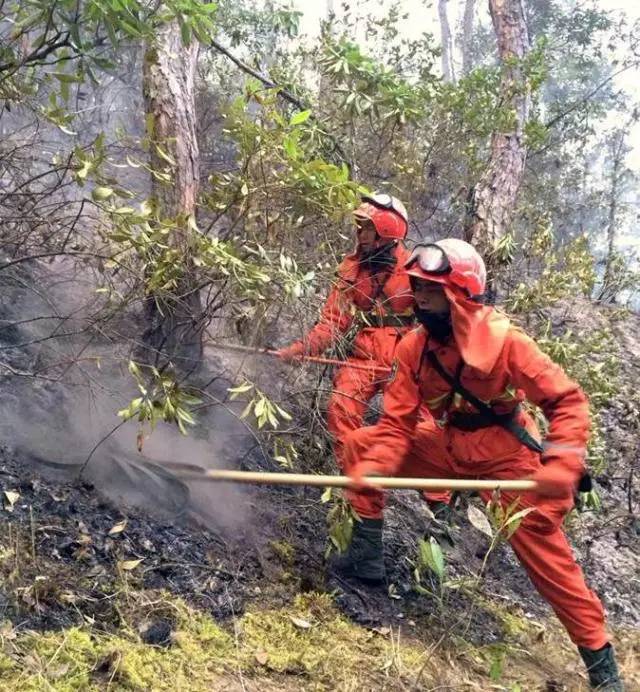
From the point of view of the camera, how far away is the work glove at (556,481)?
3359 mm

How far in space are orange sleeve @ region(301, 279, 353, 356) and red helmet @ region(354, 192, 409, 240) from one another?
1.95ft

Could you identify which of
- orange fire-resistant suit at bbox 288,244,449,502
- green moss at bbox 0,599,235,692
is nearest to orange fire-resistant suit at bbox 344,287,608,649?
orange fire-resistant suit at bbox 288,244,449,502

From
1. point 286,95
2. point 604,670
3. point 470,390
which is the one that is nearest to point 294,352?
point 470,390

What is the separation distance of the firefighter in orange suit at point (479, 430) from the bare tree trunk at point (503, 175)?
11.3 feet

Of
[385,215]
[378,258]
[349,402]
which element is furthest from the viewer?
[378,258]

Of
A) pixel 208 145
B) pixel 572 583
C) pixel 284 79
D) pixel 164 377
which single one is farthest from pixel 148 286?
pixel 208 145

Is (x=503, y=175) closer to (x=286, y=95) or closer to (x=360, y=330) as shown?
(x=286, y=95)

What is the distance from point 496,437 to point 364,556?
42.6 inches

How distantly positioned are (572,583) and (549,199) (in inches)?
415

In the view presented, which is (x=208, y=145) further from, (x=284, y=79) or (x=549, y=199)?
(x=549, y=199)

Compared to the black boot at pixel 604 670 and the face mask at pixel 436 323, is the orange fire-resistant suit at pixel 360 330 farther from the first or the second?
the black boot at pixel 604 670

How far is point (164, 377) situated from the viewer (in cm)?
361

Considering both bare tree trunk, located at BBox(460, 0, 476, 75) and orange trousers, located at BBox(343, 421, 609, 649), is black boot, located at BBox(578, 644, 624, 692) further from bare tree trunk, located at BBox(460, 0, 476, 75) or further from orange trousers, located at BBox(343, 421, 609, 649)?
bare tree trunk, located at BBox(460, 0, 476, 75)

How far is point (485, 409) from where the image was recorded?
155 inches
